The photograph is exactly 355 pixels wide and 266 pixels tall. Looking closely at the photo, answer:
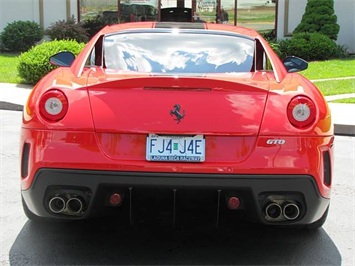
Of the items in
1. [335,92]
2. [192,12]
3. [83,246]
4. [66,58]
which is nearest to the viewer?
[83,246]

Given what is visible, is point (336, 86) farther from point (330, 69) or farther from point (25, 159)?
point (25, 159)

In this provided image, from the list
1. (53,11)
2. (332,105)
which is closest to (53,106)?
(332,105)

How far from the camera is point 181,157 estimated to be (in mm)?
3273

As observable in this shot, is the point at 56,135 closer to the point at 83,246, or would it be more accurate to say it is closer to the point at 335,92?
the point at 83,246

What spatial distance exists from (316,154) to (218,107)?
2.09 ft

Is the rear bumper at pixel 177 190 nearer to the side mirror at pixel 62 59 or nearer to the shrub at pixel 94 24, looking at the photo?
the side mirror at pixel 62 59

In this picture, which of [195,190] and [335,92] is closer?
[195,190]

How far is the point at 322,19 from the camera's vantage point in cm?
1759

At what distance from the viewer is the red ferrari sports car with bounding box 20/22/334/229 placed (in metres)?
3.26

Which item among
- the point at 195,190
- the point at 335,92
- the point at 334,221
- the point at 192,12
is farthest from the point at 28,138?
the point at 192,12

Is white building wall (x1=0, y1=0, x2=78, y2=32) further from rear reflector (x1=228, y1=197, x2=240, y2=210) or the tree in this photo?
rear reflector (x1=228, y1=197, x2=240, y2=210)

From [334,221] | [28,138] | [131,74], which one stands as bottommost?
[334,221]

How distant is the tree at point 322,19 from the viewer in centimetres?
1750

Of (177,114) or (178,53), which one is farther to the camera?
(178,53)
